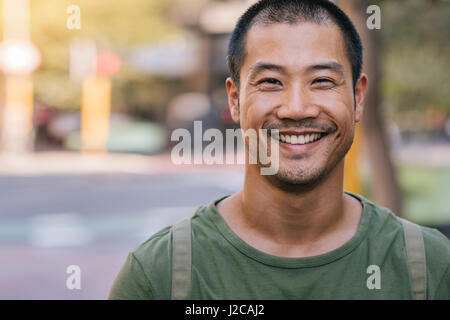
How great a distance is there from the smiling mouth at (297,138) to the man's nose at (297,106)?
6 centimetres

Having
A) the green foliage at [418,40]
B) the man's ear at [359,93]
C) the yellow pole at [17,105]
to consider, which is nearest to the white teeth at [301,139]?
the man's ear at [359,93]

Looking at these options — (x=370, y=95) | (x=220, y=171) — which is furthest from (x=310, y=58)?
(x=220, y=171)

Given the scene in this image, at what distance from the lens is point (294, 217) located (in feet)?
7.20

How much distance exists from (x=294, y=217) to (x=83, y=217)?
9.04 meters

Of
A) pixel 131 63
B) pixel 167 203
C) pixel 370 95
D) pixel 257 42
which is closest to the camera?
pixel 257 42

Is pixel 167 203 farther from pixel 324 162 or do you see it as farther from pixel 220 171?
pixel 324 162

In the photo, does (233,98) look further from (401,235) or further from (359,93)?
(401,235)

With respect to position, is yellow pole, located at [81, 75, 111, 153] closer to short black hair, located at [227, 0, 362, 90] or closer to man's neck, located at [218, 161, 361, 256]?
short black hair, located at [227, 0, 362, 90]

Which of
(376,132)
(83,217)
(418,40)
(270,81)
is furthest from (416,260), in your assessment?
(83,217)

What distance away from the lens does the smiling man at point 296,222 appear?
2.00 m

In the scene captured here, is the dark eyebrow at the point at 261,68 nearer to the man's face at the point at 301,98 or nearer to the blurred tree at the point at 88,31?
the man's face at the point at 301,98

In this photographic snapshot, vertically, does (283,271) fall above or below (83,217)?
above
